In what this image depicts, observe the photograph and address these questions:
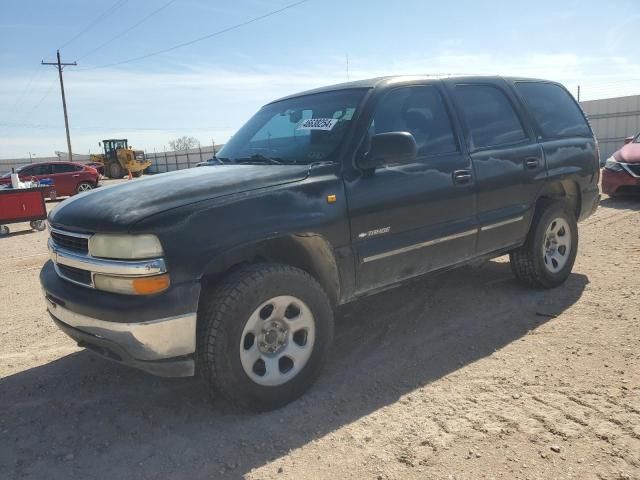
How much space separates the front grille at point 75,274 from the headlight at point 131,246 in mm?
243

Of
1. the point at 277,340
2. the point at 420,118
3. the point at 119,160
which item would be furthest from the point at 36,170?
the point at 277,340

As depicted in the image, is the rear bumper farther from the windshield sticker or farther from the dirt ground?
the windshield sticker

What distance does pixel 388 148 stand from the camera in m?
3.29

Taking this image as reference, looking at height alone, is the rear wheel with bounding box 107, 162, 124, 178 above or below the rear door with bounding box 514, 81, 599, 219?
above

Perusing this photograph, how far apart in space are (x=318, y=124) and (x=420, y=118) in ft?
2.65

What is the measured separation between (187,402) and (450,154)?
2.59m

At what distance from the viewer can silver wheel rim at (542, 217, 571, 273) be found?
4957mm

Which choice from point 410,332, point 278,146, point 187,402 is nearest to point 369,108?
point 278,146

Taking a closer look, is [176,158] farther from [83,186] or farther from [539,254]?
[539,254]

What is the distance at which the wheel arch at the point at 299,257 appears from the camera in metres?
2.99

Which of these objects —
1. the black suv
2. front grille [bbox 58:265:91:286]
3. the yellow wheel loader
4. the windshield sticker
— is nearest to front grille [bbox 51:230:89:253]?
the black suv

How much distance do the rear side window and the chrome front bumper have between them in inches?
149

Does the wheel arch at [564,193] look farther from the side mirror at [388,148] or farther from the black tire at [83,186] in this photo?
the black tire at [83,186]

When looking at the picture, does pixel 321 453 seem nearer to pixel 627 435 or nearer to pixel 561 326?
pixel 627 435
